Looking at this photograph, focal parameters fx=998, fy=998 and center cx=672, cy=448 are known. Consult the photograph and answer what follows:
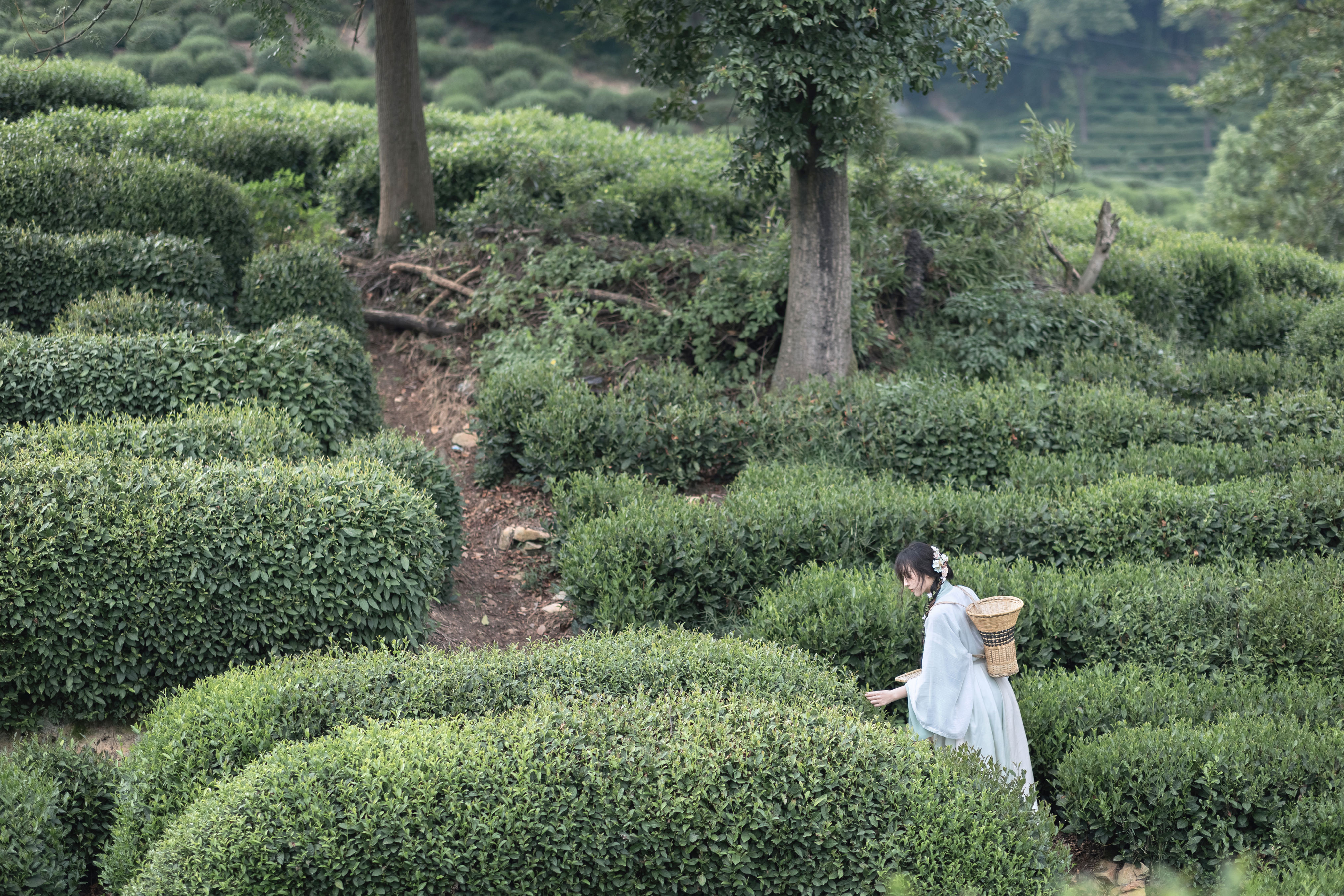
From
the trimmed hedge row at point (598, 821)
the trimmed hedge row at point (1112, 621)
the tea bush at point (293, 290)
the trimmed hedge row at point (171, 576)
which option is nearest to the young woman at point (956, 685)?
the trimmed hedge row at point (598, 821)

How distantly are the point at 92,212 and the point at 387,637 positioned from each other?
6.86m

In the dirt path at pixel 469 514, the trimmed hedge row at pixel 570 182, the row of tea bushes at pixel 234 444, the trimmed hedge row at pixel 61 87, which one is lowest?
the dirt path at pixel 469 514

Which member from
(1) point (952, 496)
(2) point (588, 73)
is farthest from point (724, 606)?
(2) point (588, 73)

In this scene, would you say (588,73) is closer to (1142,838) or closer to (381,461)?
(381,461)

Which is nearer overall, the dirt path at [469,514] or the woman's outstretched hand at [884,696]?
the woman's outstretched hand at [884,696]

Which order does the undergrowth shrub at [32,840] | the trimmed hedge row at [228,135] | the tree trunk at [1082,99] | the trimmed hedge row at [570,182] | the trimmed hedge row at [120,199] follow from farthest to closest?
the tree trunk at [1082,99] < the trimmed hedge row at [228,135] < the trimmed hedge row at [570,182] < the trimmed hedge row at [120,199] < the undergrowth shrub at [32,840]

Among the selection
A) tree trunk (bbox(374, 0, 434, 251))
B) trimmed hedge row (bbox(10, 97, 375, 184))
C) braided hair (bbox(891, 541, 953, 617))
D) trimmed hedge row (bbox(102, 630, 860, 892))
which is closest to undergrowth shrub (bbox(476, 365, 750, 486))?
trimmed hedge row (bbox(102, 630, 860, 892))

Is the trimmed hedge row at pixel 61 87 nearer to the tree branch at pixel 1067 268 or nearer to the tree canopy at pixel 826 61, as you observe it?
the tree canopy at pixel 826 61

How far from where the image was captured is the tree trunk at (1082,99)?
53.6m

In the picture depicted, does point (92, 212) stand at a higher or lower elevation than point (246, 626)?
higher

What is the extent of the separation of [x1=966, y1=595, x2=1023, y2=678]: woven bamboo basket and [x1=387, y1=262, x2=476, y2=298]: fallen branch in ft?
24.8

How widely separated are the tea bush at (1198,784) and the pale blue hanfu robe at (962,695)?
12.1 inches

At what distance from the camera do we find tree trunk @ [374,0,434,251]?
11.4 m

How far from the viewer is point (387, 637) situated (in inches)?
232
